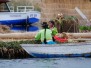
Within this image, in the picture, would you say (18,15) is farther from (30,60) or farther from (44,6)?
(30,60)

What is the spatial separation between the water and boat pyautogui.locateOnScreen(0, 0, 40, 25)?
22.1 m

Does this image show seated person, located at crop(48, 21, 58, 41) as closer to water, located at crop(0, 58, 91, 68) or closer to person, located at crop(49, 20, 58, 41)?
person, located at crop(49, 20, 58, 41)

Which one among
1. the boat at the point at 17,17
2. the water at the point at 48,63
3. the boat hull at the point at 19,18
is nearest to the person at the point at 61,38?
the water at the point at 48,63

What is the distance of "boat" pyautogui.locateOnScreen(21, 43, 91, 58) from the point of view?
73.3ft

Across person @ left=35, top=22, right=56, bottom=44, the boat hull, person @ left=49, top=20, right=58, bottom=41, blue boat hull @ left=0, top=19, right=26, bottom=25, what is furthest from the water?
blue boat hull @ left=0, top=19, right=26, bottom=25

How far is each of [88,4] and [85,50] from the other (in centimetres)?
2427

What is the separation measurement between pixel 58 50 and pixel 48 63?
1634 mm

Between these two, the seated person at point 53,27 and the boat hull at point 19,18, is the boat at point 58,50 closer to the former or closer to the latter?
the seated person at point 53,27

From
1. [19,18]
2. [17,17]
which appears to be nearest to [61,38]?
[17,17]

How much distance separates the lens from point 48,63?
21.0 metres

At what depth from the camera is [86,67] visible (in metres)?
20.1

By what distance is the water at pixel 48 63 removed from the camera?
2030cm

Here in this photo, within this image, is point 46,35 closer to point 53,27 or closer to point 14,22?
point 53,27

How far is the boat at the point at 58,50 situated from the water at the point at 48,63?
371 millimetres
